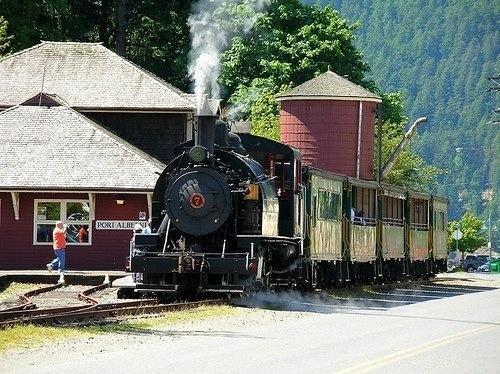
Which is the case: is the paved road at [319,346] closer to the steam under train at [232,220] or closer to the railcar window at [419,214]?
the steam under train at [232,220]

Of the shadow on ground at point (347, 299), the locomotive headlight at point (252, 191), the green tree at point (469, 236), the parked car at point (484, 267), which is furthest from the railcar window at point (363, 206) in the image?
the green tree at point (469, 236)

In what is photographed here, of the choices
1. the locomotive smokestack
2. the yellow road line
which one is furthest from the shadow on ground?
the yellow road line

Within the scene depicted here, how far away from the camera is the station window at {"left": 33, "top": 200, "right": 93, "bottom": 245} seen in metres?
40.6

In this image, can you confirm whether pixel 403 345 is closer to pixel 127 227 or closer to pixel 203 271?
pixel 203 271

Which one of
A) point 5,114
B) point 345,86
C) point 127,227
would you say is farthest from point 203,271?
point 345,86

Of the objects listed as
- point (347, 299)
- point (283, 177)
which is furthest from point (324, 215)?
point (283, 177)

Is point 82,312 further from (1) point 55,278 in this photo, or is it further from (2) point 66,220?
(2) point 66,220

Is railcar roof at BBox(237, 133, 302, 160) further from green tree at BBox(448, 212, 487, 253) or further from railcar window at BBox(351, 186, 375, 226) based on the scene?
green tree at BBox(448, 212, 487, 253)

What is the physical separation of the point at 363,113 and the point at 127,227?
64.8 feet

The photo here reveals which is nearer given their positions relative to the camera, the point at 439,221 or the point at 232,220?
the point at 232,220

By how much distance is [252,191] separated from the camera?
25.3 metres

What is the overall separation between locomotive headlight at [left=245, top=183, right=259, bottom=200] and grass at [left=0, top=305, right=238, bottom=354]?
2.96m

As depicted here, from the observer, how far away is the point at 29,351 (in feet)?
52.5

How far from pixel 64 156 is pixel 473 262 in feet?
179
